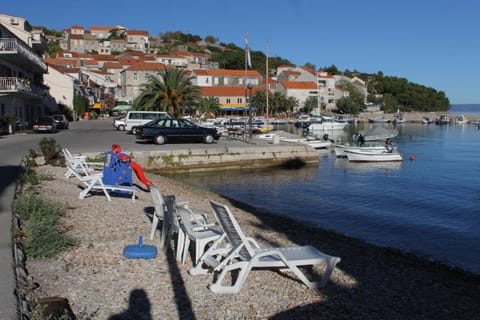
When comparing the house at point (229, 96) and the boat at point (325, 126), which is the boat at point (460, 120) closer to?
the boat at point (325, 126)

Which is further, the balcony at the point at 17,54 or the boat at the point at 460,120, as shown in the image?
the boat at the point at 460,120

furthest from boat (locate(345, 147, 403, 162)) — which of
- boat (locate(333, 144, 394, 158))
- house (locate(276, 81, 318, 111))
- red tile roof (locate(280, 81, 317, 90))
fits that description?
red tile roof (locate(280, 81, 317, 90))

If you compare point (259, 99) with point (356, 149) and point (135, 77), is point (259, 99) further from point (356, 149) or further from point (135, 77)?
point (356, 149)

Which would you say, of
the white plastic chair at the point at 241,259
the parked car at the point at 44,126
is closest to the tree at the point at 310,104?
the parked car at the point at 44,126

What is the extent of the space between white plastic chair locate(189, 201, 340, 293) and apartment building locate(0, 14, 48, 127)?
36.6m

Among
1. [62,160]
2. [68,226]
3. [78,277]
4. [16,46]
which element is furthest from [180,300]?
[16,46]

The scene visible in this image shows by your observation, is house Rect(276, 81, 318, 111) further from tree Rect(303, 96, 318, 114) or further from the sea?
the sea

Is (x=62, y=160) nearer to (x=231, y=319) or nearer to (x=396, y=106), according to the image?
(x=231, y=319)

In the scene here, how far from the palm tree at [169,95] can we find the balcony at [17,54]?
1100 centimetres

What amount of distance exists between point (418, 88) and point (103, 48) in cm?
12495

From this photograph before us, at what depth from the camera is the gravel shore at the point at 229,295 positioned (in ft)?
19.6

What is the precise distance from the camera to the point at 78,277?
6.61 metres

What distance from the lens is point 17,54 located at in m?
40.7

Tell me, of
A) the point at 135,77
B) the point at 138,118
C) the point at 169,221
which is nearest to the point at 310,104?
the point at 135,77
